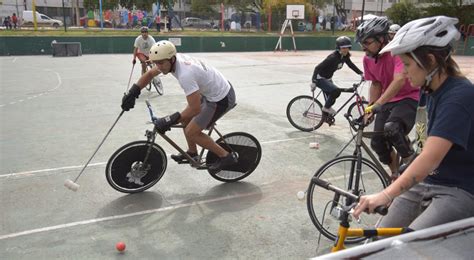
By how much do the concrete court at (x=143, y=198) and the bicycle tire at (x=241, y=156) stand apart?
127 millimetres

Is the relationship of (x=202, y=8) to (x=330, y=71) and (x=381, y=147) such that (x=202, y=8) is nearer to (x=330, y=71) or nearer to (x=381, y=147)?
(x=330, y=71)

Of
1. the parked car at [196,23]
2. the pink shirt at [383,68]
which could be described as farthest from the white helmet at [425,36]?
the parked car at [196,23]

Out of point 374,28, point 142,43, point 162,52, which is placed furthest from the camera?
point 142,43

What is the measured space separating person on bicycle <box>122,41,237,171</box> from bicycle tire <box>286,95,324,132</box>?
130 inches

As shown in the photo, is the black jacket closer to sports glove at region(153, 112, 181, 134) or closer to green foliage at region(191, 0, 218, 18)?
sports glove at region(153, 112, 181, 134)

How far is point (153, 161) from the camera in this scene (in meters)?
5.22

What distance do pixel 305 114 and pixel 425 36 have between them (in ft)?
20.2

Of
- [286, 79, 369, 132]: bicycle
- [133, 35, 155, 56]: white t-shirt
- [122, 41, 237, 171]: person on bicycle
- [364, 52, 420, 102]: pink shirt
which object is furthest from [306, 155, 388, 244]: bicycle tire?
[133, 35, 155, 56]: white t-shirt

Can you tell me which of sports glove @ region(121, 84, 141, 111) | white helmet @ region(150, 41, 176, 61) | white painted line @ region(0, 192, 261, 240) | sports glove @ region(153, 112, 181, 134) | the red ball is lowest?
white painted line @ region(0, 192, 261, 240)

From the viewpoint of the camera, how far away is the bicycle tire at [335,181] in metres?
3.91

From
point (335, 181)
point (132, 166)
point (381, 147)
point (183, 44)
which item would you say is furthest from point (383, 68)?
point (183, 44)

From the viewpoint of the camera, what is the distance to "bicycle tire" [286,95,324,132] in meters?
8.30

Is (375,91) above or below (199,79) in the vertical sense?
below

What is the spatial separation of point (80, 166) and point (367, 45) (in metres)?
4.25
